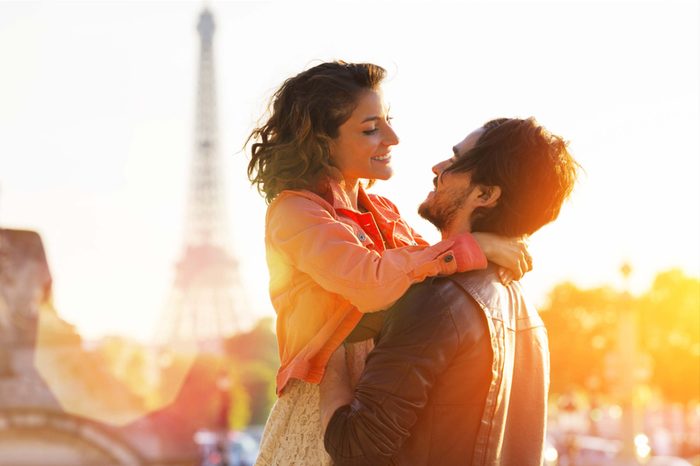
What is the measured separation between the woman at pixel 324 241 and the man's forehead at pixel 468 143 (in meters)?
0.27

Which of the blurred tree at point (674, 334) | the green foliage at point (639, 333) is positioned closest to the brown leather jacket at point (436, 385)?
the green foliage at point (639, 333)

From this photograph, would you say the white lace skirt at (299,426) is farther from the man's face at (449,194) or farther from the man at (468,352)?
the man's face at (449,194)

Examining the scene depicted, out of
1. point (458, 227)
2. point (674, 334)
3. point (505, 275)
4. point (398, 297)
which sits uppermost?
point (674, 334)

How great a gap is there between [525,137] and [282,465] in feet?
3.96

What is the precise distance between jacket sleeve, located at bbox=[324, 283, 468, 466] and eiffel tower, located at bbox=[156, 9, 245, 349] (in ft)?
266

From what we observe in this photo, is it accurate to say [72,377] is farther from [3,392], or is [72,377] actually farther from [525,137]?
[525,137]

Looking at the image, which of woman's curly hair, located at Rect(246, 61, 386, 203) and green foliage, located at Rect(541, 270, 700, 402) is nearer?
woman's curly hair, located at Rect(246, 61, 386, 203)

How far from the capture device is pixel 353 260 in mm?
3812

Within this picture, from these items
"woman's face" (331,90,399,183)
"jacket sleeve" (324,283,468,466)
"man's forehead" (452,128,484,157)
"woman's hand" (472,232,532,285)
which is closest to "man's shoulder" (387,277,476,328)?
"jacket sleeve" (324,283,468,466)

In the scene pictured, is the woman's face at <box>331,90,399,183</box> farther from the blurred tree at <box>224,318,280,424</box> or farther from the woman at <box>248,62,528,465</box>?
the blurred tree at <box>224,318,280,424</box>

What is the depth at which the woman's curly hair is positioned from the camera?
4172mm

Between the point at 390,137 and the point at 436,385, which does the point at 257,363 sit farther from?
the point at 436,385

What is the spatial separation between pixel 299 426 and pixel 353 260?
0.53 meters

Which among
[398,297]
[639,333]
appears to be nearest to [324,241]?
[398,297]
